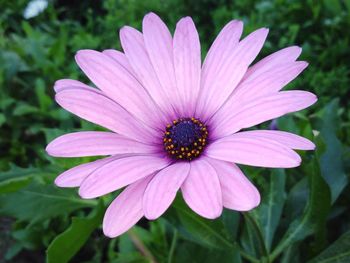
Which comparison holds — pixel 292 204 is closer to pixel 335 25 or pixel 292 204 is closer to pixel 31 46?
pixel 335 25

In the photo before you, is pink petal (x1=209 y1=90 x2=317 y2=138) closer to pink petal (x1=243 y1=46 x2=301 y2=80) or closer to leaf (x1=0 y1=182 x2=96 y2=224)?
pink petal (x1=243 y1=46 x2=301 y2=80)

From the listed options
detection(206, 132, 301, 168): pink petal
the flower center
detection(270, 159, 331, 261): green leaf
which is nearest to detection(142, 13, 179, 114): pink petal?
the flower center

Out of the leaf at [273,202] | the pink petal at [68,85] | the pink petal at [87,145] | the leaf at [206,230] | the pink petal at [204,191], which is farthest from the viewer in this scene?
the leaf at [273,202]

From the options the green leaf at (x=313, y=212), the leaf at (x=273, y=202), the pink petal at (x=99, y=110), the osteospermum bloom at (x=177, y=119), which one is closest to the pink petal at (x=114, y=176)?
the osteospermum bloom at (x=177, y=119)

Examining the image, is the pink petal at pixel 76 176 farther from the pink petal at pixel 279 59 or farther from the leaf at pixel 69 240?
the pink petal at pixel 279 59

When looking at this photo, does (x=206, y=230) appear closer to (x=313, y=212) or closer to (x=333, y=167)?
(x=313, y=212)

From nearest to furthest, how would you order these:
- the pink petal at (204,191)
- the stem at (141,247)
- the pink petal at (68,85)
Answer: the pink petal at (204,191), the pink petal at (68,85), the stem at (141,247)
